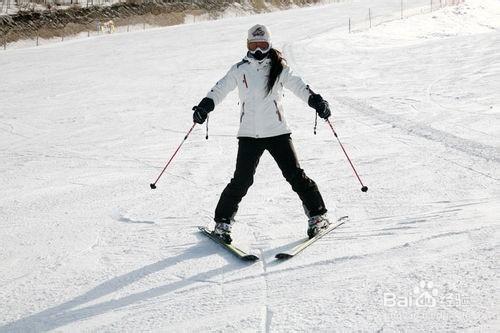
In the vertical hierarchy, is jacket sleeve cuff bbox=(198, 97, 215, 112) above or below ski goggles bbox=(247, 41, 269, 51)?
below

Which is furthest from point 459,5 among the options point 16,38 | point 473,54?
point 16,38

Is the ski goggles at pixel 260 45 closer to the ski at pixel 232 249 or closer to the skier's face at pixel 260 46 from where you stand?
the skier's face at pixel 260 46

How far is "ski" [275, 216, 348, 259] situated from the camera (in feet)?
15.0

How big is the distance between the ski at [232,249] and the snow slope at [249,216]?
0.08 metres

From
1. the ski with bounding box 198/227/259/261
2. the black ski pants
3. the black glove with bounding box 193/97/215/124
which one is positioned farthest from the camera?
the black ski pants

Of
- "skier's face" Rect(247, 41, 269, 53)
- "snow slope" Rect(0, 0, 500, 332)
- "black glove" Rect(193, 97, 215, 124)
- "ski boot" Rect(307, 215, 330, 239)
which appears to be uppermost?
"skier's face" Rect(247, 41, 269, 53)

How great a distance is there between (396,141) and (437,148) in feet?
2.35

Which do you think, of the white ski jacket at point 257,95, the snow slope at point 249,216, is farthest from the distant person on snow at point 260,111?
the snow slope at point 249,216

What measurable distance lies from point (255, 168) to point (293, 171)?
0.32 meters

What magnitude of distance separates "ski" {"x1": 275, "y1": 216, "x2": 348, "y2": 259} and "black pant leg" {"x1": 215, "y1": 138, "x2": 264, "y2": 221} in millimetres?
640

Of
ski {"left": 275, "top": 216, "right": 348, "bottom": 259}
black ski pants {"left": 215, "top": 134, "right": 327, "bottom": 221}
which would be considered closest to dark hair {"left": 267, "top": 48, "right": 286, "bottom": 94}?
black ski pants {"left": 215, "top": 134, "right": 327, "bottom": 221}

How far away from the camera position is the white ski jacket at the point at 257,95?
15.4ft

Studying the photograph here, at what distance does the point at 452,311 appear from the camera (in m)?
3.58

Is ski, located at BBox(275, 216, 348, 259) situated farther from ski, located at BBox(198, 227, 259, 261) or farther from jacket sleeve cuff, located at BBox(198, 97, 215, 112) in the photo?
jacket sleeve cuff, located at BBox(198, 97, 215, 112)
